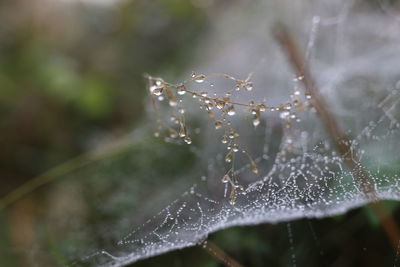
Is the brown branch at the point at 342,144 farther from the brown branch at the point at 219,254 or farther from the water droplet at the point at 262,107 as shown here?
the brown branch at the point at 219,254

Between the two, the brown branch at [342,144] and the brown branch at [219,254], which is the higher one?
the brown branch at [342,144]

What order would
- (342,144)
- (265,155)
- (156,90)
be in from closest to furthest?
(156,90)
(342,144)
(265,155)

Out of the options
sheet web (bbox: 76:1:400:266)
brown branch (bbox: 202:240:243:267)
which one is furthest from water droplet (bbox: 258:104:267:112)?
brown branch (bbox: 202:240:243:267)

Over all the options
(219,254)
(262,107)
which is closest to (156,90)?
(262,107)

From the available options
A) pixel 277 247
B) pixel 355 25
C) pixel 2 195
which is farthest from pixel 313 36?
pixel 2 195

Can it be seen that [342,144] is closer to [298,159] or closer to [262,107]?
[298,159]

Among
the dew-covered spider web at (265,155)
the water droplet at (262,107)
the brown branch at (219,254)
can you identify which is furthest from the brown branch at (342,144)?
the brown branch at (219,254)

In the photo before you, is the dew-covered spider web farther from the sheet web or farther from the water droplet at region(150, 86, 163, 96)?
the water droplet at region(150, 86, 163, 96)
